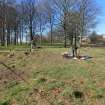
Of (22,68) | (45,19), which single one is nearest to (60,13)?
(45,19)

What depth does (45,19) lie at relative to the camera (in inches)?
2240

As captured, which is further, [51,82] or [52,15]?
[52,15]

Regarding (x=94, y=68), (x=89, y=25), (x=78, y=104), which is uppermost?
(x=89, y=25)

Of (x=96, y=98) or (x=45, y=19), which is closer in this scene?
(x=96, y=98)

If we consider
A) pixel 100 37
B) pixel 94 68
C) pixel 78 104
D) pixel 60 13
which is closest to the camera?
pixel 78 104

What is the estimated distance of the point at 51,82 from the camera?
39.1ft

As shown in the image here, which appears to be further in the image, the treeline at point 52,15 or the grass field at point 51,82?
the treeline at point 52,15

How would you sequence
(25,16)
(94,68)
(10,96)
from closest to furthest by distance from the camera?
(10,96), (94,68), (25,16)

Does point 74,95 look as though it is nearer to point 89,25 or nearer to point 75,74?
point 75,74

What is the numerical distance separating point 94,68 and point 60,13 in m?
36.7

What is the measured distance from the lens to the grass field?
1050 centimetres

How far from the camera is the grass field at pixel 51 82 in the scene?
413 inches

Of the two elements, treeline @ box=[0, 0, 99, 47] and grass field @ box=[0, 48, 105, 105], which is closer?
grass field @ box=[0, 48, 105, 105]

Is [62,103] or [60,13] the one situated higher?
[60,13]
